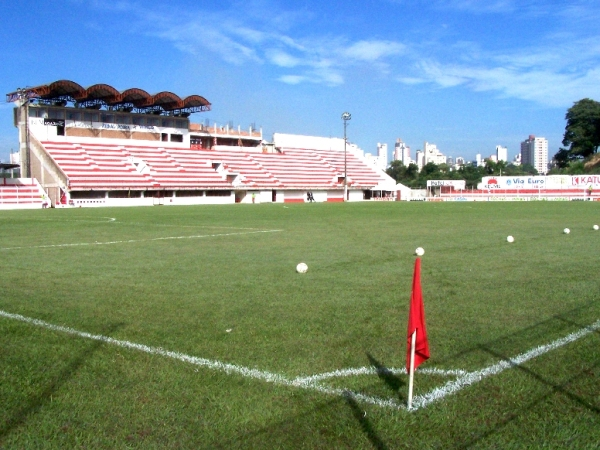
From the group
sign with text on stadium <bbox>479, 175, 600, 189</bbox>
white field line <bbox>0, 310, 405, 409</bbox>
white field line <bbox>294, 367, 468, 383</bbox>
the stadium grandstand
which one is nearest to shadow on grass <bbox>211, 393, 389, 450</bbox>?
white field line <bbox>0, 310, 405, 409</bbox>

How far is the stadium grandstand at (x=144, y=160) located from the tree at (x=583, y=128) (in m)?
39.5

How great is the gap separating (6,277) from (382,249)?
29.6ft

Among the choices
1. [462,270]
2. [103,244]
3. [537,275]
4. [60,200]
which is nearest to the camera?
[537,275]

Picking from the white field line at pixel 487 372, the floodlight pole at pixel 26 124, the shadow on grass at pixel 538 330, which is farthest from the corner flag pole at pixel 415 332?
the floodlight pole at pixel 26 124

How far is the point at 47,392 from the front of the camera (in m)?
4.56

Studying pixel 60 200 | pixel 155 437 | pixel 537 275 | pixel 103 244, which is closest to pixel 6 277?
pixel 103 244

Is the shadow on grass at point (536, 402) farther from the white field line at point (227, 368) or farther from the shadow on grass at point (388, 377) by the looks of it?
the shadow on grass at point (388, 377)

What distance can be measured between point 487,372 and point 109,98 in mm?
74261

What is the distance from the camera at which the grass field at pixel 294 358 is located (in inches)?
153

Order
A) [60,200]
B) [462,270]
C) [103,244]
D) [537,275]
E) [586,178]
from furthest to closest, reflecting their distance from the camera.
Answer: [586,178] → [60,200] → [103,244] → [462,270] → [537,275]

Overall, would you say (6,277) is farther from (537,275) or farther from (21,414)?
(537,275)

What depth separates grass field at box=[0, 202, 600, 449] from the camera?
12.7 feet

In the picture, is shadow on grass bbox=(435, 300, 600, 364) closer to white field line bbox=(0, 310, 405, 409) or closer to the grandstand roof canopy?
white field line bbox=(0, 310, 405, 409)

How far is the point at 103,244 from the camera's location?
56.9 feet
